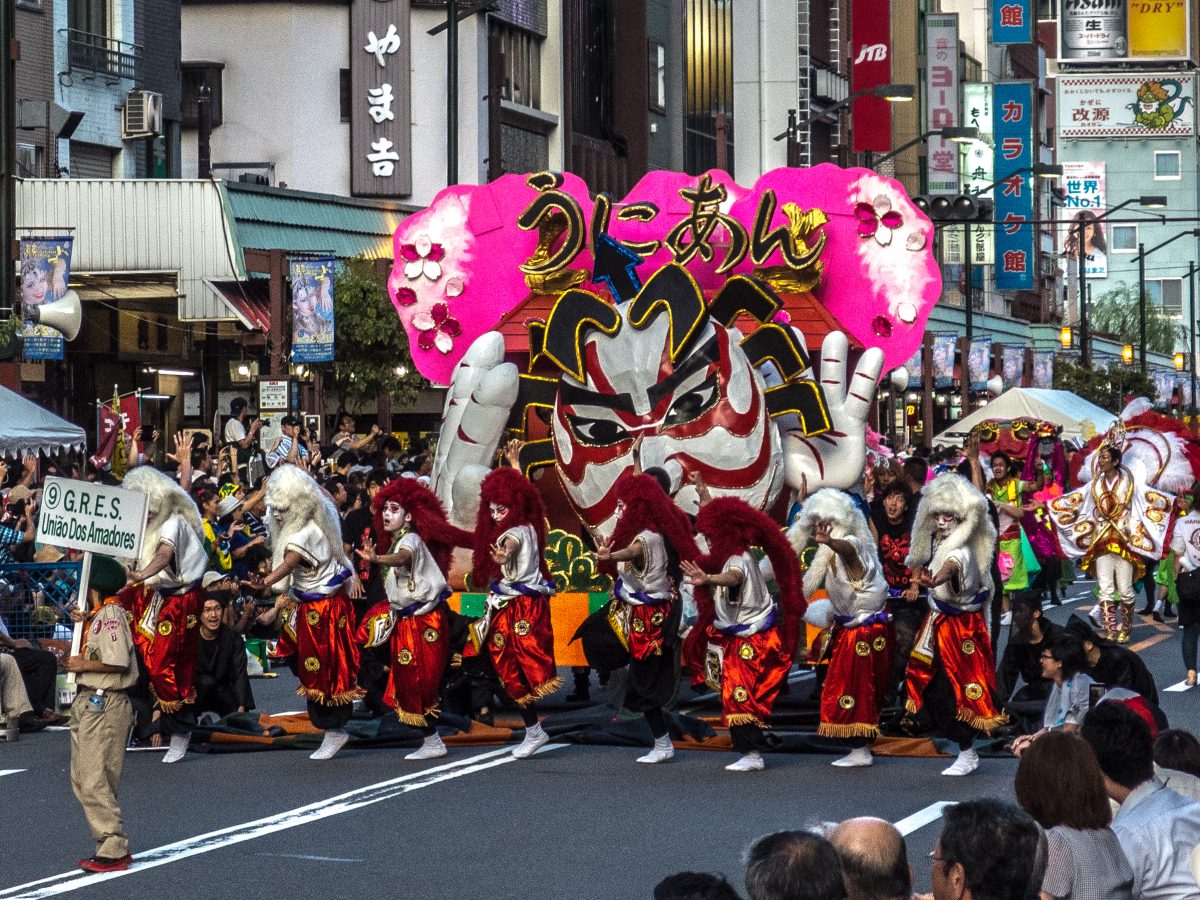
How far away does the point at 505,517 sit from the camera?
1355cm

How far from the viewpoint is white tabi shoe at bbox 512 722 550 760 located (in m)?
13.3

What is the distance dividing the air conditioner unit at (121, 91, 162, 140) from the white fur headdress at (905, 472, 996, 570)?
78.7 ft

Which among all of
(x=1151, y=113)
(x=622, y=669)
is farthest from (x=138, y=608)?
(x=1151, y=113)

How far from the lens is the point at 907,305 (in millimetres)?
18062

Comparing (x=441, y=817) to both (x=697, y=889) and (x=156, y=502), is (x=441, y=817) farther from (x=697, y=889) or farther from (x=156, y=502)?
(x=697, y=889)

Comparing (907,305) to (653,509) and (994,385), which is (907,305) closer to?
(653,509)

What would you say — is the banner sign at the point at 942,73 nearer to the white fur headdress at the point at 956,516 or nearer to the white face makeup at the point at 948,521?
the white fur headdress at the point at 956,516

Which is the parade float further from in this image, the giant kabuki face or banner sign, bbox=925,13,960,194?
banner sign, bbox=925,13,960,194

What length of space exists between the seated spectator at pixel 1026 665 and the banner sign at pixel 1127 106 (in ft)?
420

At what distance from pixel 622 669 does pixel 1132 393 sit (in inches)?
1932

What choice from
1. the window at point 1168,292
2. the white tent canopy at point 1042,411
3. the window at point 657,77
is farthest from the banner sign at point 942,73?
the window at point 1168,292

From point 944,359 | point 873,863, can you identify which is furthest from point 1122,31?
point 873,863

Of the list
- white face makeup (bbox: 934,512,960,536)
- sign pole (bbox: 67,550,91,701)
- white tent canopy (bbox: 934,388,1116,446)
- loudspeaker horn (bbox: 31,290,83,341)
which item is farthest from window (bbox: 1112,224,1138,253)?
sign pole (bbox: 67,550,91,701)

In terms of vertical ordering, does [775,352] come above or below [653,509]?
above
